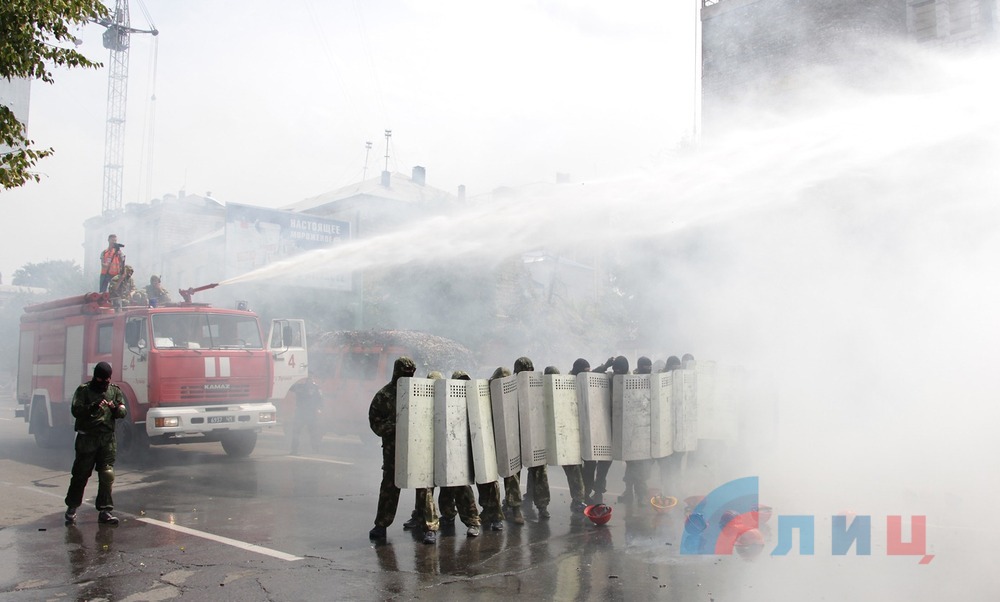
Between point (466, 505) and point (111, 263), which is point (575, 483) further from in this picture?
point (111, 263)

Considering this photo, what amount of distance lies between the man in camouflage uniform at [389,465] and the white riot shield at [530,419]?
114 cm

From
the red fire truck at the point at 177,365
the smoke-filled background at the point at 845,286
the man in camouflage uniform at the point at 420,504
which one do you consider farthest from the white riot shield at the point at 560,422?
the red fire truck at the point at 177,365

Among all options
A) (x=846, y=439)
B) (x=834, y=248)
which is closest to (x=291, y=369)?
(x=846, y=439)

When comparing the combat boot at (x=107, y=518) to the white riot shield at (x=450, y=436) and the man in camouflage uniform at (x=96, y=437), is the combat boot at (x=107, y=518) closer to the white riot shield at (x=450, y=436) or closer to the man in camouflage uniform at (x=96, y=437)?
the man in camouflage uniform at (x=96, y=437)

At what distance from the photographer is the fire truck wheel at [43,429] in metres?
13.2

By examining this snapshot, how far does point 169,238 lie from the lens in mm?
41000

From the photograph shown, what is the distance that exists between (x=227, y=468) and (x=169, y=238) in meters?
33.6

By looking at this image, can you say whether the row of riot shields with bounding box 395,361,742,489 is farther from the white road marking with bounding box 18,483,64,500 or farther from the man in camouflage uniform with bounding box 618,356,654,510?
the white road marking with bounding box 18,483,64,500

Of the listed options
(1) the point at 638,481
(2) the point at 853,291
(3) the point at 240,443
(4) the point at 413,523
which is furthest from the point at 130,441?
(2) the point at 853,291

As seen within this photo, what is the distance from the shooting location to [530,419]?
7406 millimetres

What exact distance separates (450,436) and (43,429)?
34.2 ft

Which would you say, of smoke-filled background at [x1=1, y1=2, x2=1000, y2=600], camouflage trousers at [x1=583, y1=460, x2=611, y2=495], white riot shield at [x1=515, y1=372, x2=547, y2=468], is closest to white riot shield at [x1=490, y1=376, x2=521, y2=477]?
white riot shield at [x1=515, y1=372, x2=547, y2=468]

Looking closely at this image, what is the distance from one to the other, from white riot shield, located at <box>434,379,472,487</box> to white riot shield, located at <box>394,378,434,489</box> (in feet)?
0.24

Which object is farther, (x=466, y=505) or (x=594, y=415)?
(x=594, y=415)
